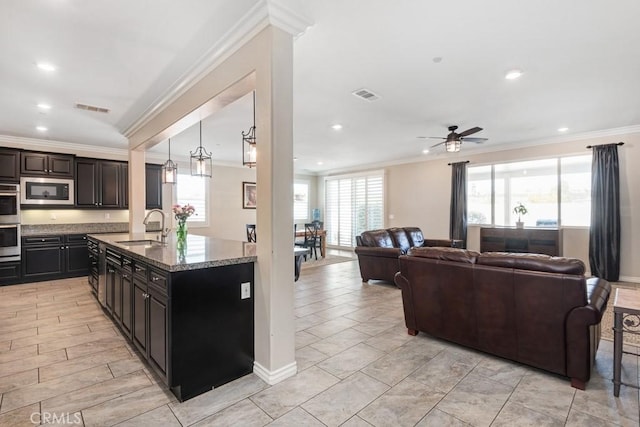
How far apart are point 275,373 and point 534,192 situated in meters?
6.74

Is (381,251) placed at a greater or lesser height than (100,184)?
lesser

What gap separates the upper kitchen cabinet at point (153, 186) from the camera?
279 inches

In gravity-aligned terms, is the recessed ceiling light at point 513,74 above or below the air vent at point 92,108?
above

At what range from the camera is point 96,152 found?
22.7ft

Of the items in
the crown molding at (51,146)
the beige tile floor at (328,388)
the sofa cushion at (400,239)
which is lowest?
the beige tile floor at (328,388)

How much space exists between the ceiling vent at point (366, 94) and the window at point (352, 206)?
5.50 meters

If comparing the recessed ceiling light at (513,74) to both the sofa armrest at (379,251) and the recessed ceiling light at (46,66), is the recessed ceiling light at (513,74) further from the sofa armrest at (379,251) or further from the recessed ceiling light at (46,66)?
the recessed ceiling light at (46,66)

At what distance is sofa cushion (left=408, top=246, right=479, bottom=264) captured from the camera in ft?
9.35

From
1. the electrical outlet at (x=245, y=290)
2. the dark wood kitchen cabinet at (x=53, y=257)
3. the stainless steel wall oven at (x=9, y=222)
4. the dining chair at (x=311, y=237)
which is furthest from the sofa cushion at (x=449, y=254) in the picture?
the stainless steel wall oven at (x=9, y=222)

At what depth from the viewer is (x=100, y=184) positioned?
661 cm

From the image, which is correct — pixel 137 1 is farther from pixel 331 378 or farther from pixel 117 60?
pixel 331 378

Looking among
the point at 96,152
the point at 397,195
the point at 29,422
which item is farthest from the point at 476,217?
the point at 96,152

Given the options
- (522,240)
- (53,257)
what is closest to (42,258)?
(53,257)

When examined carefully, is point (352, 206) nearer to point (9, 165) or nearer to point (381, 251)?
point (381, 251)
